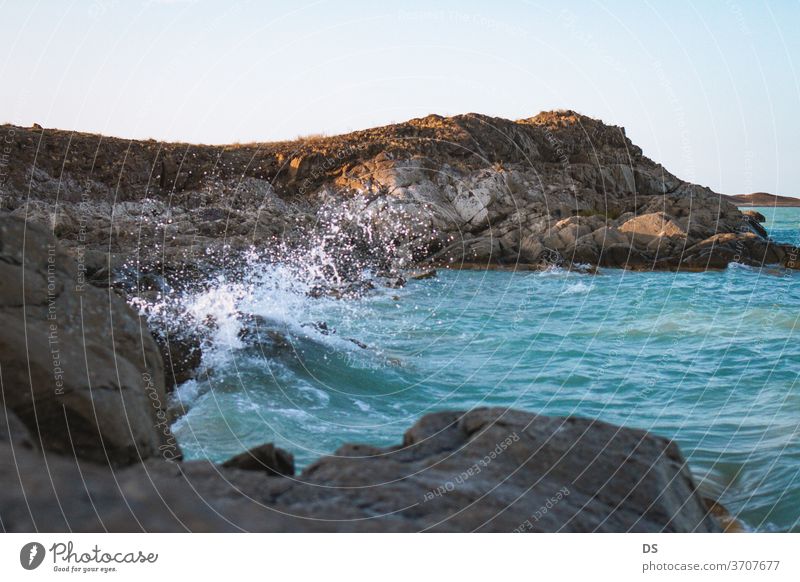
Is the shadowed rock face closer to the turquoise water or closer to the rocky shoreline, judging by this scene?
the rocky shoreline

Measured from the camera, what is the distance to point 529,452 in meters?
5.45

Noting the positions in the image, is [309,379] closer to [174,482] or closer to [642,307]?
[174,482]

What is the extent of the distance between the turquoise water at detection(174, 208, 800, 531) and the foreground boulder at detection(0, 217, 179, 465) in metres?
2.33

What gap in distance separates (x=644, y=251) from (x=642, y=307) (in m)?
13.2

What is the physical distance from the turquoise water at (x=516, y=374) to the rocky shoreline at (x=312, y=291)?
46.8 inches

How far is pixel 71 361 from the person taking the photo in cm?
559

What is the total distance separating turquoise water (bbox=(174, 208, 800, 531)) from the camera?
9.61m

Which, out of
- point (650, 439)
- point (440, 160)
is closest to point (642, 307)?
point (650, 439)

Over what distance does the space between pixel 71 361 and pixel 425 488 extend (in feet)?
9.67
